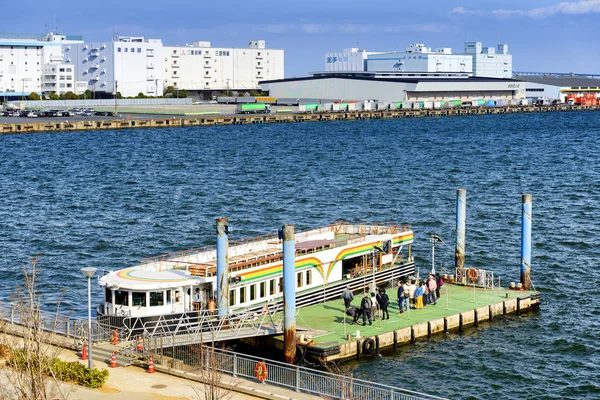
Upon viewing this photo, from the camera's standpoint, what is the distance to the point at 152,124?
189 m

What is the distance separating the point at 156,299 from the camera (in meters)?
38.2

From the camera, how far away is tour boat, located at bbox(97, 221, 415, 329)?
38.2 m

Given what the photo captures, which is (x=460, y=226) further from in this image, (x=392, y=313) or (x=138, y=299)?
(x=138, y=299)

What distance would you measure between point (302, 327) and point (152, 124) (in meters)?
153

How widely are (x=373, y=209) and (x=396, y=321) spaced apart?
118 feet

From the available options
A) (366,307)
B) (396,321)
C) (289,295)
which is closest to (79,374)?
(289,295)

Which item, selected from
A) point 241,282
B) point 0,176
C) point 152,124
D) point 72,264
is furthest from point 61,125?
point 241,282

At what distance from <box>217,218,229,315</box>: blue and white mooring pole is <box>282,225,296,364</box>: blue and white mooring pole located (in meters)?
2.72

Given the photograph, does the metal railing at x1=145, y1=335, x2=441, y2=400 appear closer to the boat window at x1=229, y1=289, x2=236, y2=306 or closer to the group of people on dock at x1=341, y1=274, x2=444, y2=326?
the boat window at x1=229, y1=289, x2=236, y2=306

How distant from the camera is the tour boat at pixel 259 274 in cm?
3819

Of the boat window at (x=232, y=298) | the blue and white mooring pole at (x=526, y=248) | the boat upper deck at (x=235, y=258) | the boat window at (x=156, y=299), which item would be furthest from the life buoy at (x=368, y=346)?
the blue and white mooring pole at (x=526, y=248)

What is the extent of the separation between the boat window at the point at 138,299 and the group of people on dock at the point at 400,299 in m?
8.59

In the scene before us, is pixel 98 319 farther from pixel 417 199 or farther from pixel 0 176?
pixel 0 176

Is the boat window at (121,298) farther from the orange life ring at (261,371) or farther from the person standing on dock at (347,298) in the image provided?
the person standing on dock at (347,298)
